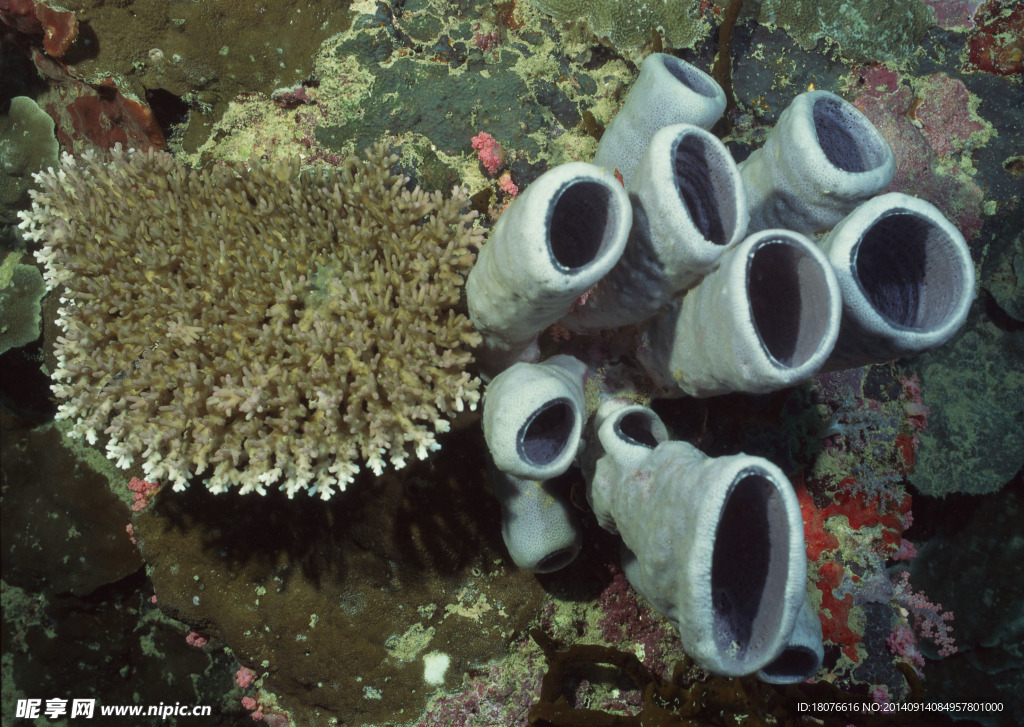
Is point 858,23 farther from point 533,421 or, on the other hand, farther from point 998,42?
point 533,421

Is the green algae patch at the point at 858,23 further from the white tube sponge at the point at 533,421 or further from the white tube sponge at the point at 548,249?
the white tube sponge at the point at 533,421

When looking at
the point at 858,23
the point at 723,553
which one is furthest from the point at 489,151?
the point at 858,23

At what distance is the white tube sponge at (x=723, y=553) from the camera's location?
1529mm

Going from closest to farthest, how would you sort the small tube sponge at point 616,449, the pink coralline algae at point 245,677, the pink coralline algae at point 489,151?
the small tube sponge at point 616,449, the pink coralline algae at point 489,151, the pink coralline algae at point 245,677

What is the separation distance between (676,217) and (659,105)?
0.71 metres

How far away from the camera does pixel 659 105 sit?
7.19ft

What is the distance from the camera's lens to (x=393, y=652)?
299cm

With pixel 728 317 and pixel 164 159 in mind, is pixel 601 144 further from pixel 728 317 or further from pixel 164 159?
pixel 164 159

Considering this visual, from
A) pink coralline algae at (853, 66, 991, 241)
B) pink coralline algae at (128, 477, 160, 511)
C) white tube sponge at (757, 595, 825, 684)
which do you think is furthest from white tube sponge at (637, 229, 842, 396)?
pink coralline algae at (128, 477, 160, 511)


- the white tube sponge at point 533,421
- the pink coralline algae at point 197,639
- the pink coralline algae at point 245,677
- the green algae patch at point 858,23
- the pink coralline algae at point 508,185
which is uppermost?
the green algae patch at point 858,23

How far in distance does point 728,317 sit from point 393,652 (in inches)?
98.8

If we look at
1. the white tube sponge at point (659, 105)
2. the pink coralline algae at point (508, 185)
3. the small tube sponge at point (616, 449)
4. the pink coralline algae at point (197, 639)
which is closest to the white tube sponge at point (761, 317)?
the small tube sponge at point (616, 449)

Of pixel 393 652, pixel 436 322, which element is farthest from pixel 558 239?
pixel 393 652

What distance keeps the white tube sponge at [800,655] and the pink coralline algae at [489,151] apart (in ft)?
7.73
